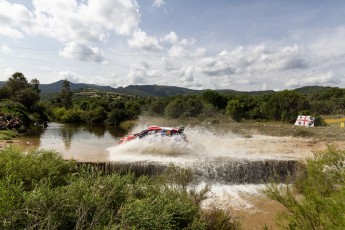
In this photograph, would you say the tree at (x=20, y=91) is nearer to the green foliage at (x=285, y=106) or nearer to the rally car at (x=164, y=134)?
the rally car at (x=164, y=134)

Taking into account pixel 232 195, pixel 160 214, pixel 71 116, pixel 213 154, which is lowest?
pixel 71 116

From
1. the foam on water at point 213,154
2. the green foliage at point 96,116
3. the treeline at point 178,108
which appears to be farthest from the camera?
the green foliage at point 96,116

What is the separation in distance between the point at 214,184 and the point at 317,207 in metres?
8.73

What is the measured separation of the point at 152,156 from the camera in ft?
57.3

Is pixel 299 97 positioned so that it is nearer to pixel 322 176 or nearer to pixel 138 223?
pixel 322 176

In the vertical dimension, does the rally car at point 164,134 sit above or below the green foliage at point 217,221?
above

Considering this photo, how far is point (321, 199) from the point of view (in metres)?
5.99

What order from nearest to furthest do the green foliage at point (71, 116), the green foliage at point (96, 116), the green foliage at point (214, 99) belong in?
the green foliage at point (96, 116), the green foliage at point (214, 99), the green foliage at point (71, 116)

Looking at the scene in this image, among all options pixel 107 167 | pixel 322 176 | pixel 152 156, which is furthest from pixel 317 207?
pixel 152 156

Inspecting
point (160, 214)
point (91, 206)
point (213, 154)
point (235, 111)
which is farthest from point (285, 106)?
point (91, 206)

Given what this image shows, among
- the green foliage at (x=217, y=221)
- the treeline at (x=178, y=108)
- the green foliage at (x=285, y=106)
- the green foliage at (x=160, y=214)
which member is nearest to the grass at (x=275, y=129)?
the treeline at (x=178, y=108)

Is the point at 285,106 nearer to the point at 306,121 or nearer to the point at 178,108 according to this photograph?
the point at 306,121

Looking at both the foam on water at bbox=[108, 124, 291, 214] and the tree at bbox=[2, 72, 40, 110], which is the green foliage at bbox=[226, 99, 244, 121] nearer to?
the foam on water at bbox=[108, 124, 291, 214]

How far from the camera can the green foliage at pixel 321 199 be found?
17.2 feet
